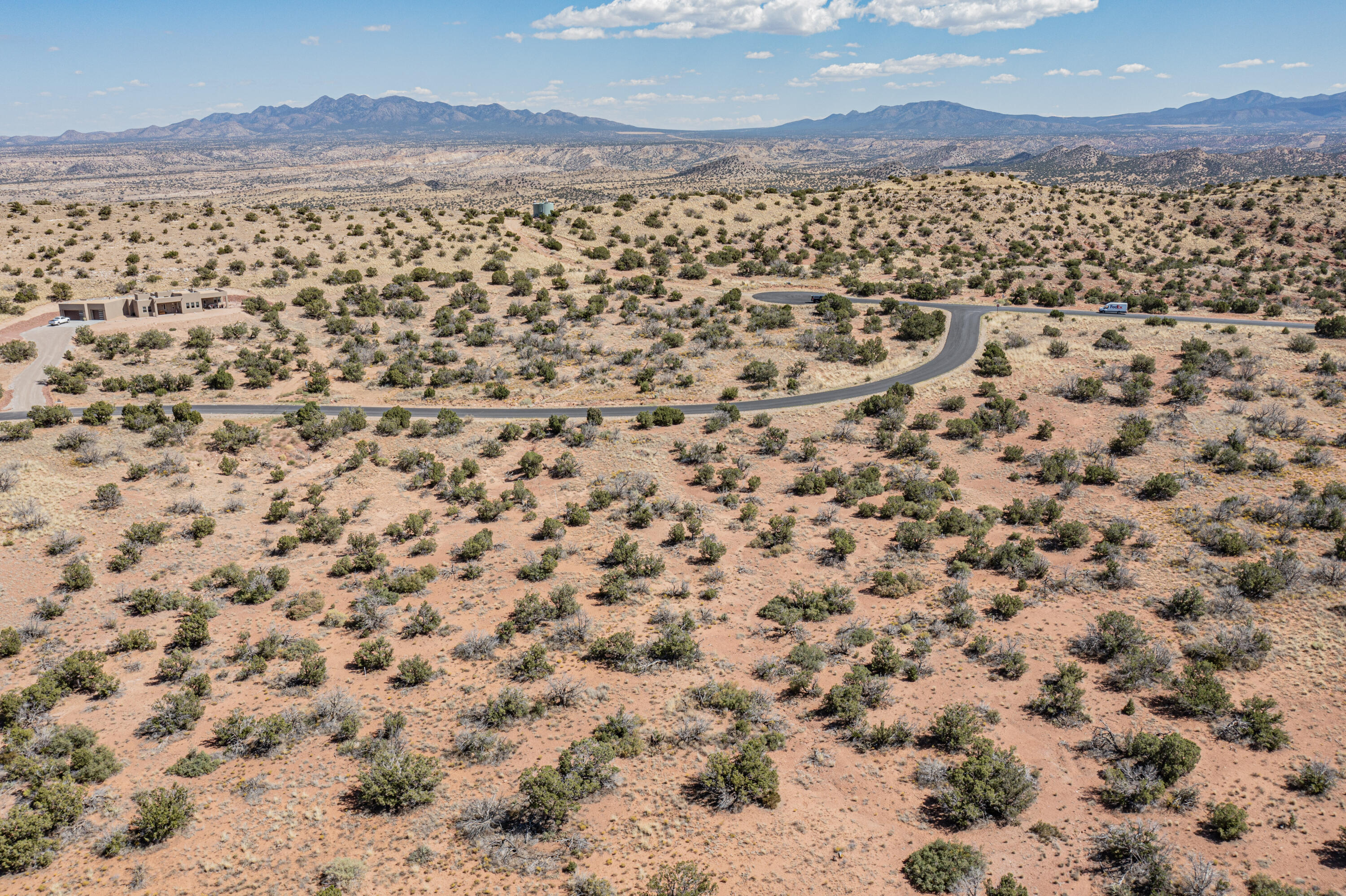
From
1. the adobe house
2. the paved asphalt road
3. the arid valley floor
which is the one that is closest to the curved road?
the paved asphalt road

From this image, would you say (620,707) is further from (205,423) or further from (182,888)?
(205,423)

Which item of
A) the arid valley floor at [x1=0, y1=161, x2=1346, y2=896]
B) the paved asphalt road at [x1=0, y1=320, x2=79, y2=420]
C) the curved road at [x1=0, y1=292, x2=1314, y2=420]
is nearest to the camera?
the arid valley floor at [x1=0, y1=161, x2=1346, y2=896]

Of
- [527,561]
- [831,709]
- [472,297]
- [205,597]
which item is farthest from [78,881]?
[472,297]

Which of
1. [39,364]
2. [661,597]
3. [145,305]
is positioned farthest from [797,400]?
[145,305]

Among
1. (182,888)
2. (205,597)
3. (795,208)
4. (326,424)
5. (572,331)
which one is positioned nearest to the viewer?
(182,888)

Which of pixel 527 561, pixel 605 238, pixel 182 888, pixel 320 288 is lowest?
pixel 182 888

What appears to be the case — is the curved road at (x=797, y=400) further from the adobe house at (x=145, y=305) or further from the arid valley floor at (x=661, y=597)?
the adobe house at (x=145, y=305)

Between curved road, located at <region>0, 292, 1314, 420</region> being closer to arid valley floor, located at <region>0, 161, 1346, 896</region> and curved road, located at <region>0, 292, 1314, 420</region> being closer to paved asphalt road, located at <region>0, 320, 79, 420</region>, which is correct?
paved asphalt road, located at <region>0, 320, 79, 420</region>
